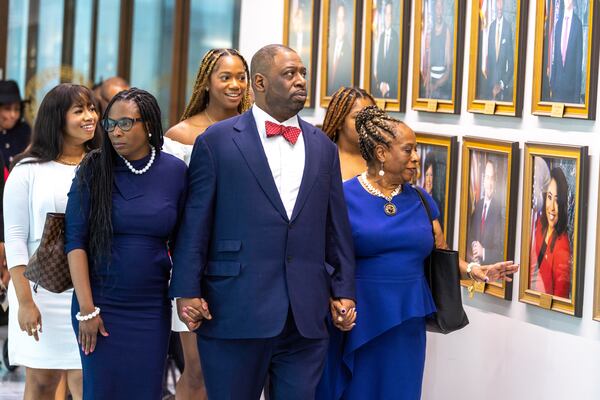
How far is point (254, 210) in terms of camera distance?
15.1 ft

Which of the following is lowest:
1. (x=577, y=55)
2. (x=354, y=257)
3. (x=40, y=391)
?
(x=40, y=391)

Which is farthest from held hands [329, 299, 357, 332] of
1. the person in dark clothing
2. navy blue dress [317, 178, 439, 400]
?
the person in dark clothing

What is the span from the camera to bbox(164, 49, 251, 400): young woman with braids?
5.81 m

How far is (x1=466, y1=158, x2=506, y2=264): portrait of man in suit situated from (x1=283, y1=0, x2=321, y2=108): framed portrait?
7.03 feet

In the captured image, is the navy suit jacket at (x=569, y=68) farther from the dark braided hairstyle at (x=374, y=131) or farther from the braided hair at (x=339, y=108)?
the braided hair at (x=339, y=108)

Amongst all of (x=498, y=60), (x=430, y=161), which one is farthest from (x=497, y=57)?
(x=430, y=161)

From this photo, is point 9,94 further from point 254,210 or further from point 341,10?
point 254,210

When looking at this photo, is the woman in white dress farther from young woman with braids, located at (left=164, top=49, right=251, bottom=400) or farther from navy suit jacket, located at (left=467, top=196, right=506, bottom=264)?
navy suit jacket, located at (left=467, top=196, right=506, bottom=264)

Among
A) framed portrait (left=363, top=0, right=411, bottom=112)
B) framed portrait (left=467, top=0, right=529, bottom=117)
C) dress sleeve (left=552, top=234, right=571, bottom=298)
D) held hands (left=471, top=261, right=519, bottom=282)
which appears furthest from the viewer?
framed portrait (left=363, top=0, right=411, bottom=112)

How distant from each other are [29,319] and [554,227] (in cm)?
246

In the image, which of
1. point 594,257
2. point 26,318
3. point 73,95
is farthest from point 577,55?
point 26,318

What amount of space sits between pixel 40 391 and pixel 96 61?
773 cm

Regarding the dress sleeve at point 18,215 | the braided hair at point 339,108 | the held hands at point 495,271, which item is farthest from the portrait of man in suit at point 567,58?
the dress sleeve at point 18,215

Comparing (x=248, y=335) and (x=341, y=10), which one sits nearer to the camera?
(x=248, y=335)
